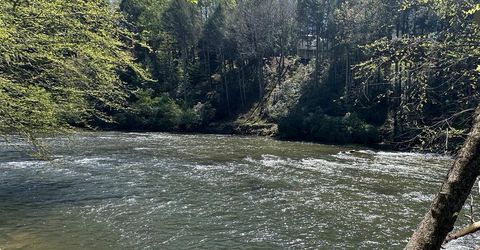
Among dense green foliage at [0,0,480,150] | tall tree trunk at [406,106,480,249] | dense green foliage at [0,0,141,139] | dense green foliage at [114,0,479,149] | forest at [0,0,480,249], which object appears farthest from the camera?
dense green foliage at [114,0,479,149]

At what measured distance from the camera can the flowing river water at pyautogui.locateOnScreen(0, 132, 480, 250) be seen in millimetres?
11508

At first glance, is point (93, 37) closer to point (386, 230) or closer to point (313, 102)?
point (386, 230)

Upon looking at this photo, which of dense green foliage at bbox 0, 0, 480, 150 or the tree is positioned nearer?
the tree

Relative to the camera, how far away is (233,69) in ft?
194

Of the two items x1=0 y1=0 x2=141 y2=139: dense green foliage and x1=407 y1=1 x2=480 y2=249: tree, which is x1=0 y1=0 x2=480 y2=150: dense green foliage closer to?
x1=0 y1=0 x2=141 y2=139: dense green foliage

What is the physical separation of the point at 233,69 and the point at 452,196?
5735cm

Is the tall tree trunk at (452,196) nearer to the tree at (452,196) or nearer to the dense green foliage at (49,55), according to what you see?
the tree at (452,196)

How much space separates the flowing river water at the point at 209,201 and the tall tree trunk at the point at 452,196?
8024 millimetres

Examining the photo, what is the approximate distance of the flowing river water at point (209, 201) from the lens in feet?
37.8

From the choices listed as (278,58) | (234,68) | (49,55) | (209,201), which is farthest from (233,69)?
(49,55)

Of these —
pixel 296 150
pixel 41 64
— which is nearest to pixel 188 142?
A: pixel 296 150

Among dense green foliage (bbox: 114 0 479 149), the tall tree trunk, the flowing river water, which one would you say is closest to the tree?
the tall tree trunk

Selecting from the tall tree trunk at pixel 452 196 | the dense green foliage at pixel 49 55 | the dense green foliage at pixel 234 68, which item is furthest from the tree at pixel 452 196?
the dense green foliage at pixel 234 68

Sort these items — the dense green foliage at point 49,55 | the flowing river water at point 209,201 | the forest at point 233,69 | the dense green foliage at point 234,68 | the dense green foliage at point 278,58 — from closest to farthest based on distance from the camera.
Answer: the forest at point 233,69 < the dense green foliage at point 49,55 < the dense green foliage at point 234,68 < the flowing river water at point 209,201 < the dense green foliage at point 278,58
